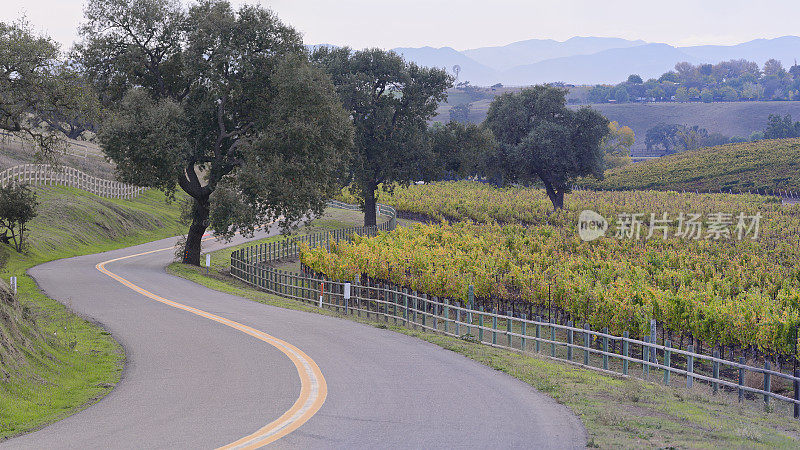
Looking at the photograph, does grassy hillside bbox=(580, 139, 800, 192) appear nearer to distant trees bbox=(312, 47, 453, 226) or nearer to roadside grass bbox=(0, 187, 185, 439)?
distant trees bbox=(312, 47, 453, 226)

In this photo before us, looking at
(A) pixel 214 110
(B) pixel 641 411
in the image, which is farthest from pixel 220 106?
(B) pixel 641 411

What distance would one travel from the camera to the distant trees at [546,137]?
243 ft

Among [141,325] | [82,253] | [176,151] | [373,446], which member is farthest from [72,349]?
[82,253]

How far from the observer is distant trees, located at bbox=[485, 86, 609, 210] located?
243 feet

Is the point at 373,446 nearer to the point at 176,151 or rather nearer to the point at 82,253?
the point at 176,151

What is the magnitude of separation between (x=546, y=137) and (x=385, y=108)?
73.1 feet

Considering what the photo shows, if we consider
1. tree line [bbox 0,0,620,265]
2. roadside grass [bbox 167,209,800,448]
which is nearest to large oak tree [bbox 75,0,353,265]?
tree line [bbox 0,0,620,265]

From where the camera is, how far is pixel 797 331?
21.2 meters

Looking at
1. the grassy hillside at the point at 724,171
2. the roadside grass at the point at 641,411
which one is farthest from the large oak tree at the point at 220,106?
the grassy hillside at the point at 724,171

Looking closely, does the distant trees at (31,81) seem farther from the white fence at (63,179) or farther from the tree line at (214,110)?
the white fence at (63,179)

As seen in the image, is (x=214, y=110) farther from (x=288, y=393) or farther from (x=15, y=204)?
(x=288, y=393)

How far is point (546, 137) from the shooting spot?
7406 centimetres

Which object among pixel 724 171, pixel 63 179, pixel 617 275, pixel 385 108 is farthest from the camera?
pixel 724 171

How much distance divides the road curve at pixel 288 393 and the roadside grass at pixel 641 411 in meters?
0.42
